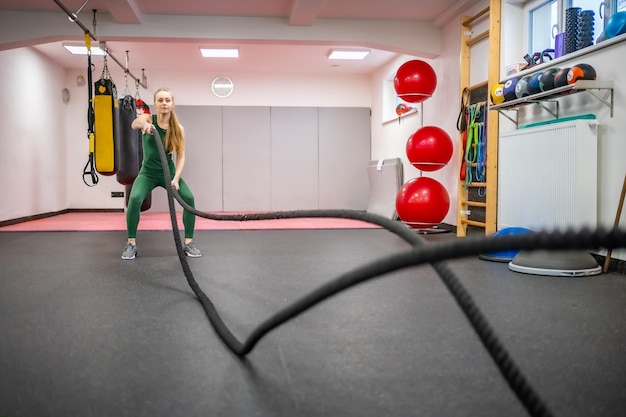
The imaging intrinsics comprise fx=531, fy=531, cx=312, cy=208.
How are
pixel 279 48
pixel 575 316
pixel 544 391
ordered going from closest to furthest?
pixel 544 391
pixel 575 316
pixel 279 48

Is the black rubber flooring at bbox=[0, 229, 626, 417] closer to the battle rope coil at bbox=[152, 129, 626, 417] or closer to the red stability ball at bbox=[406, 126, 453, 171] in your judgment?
the battle rope coil at bbox=[152, 129, 626, 417]

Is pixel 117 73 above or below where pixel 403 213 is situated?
above

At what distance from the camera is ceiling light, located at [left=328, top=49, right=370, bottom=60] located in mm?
7723

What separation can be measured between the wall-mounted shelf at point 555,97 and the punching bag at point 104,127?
11.1 ft

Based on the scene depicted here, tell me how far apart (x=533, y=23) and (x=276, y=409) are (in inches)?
175

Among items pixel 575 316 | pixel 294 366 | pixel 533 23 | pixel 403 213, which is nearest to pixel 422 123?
pixel 403 213

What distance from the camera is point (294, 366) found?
159 centimetres

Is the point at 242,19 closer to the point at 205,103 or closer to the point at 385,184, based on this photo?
the point at 385,184

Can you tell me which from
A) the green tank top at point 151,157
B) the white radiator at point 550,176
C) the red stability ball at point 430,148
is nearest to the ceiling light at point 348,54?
Answer: the red stability ball at point 430,148

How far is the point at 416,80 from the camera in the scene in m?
5.49

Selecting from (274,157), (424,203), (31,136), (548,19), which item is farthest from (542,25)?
(31,136)

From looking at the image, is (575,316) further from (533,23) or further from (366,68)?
(366,68)

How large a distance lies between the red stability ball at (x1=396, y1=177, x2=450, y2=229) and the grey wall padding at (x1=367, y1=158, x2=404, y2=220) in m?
2.00

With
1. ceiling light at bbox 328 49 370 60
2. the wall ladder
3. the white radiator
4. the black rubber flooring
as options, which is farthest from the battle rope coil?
ceiling light at bbox 328 49 370 60
